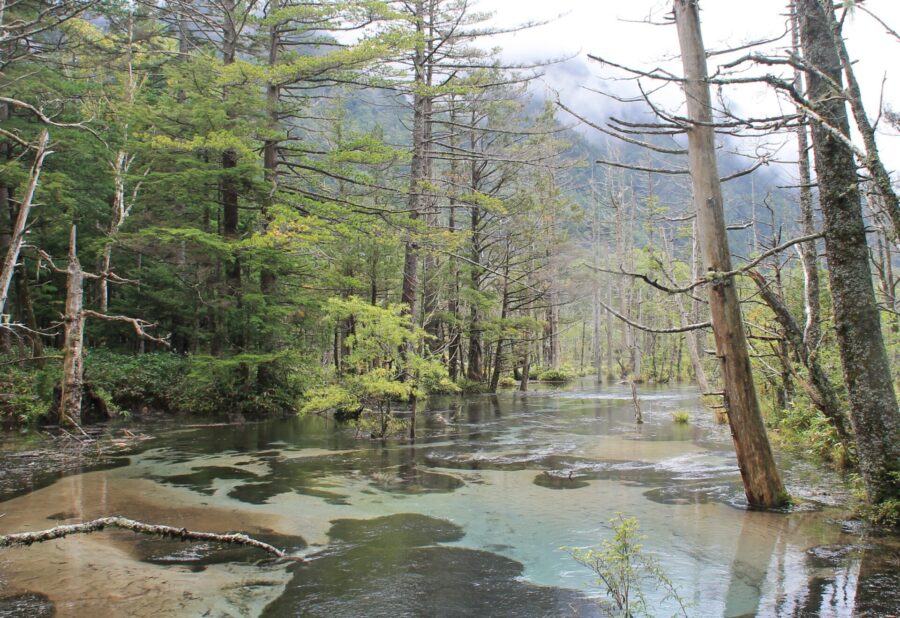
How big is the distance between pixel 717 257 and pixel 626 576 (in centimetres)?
362

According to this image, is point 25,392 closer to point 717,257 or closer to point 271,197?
point 271,197

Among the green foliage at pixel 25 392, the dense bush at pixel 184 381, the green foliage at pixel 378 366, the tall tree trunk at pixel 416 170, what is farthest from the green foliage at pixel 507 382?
the green foliage at pixel 25 392

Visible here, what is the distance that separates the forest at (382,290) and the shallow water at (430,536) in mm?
79

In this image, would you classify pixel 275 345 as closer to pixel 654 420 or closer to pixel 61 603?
pixel 654 420

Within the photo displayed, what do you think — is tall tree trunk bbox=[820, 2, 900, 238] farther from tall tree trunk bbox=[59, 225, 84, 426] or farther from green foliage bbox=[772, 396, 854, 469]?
tall tree trunk bbox=[59, 225, 84, 426]

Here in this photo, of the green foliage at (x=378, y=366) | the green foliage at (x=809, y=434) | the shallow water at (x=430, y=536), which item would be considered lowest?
the shallow water at (x=430, y=536)

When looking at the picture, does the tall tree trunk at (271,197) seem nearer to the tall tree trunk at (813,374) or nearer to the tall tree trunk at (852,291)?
the tall tree trunk at (813,374)

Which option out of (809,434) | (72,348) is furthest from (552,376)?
(72,348)

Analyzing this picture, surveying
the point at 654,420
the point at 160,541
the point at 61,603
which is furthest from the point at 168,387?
the point at 654,420

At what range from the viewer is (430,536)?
20.7ft

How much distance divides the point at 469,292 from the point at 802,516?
59.8ft

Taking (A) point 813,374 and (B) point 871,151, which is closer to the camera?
(B) point 871,151

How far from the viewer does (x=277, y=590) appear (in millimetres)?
4809

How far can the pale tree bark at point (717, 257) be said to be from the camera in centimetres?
633
